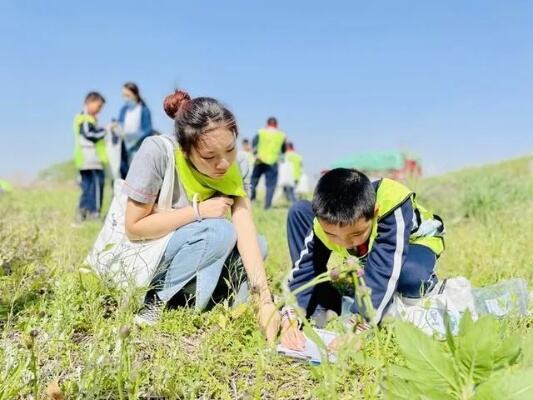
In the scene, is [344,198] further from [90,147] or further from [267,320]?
[90,147]

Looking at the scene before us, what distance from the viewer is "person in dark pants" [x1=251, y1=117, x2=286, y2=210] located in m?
9.28

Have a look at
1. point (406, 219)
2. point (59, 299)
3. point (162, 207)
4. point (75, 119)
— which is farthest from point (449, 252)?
point (75, 119)

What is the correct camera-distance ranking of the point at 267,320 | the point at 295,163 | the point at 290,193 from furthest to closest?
the point at 295,163, the point at 290,193, the point at 267,320

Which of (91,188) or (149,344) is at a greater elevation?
(91,188)

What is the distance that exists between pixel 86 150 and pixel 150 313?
15.3ft

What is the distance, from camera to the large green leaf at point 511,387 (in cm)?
98

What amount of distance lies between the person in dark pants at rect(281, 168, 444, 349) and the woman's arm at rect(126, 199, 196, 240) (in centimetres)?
54

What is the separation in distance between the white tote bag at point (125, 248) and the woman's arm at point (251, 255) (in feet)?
0.98

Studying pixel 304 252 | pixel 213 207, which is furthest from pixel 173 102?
pixel 304 252

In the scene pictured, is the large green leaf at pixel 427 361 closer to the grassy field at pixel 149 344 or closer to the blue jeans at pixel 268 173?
the grassy field at pixel 149 344

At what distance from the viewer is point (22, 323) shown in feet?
6.40

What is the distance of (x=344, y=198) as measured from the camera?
6.69 ft

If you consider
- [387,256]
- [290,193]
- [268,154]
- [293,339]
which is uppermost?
[268,154]

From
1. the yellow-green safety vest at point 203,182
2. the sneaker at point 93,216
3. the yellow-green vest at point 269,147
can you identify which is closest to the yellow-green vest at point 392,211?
the yellow-green safety vest at point 203,182
